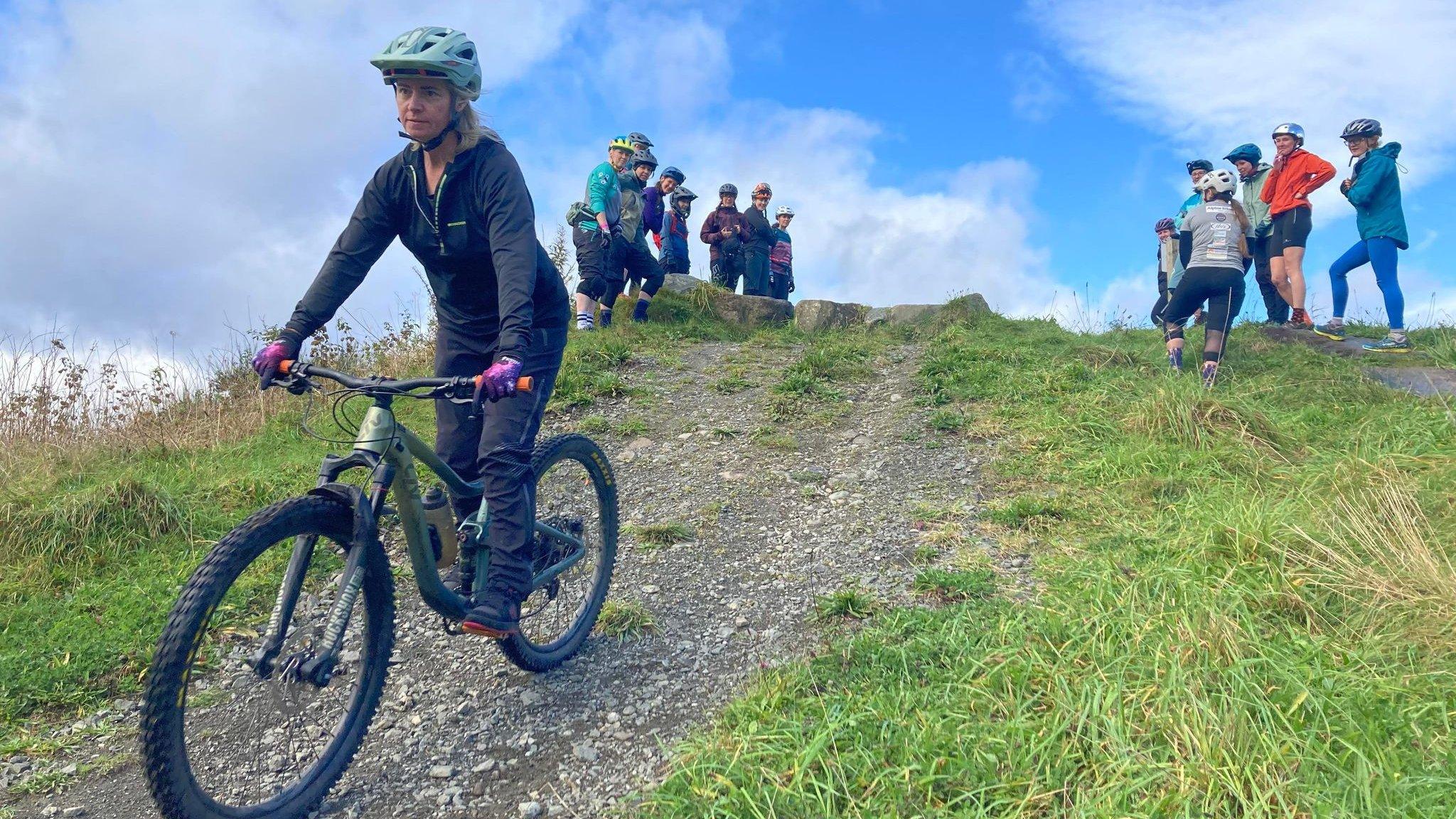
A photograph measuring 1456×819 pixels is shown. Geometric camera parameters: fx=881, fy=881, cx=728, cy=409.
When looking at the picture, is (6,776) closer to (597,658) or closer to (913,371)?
(597,658)

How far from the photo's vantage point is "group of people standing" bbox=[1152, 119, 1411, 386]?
27.6ft

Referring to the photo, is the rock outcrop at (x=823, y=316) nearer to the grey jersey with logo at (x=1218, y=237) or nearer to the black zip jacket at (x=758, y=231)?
the black zip jacket at (x=758, y=231)

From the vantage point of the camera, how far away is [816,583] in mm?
4844

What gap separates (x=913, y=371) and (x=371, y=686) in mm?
7670

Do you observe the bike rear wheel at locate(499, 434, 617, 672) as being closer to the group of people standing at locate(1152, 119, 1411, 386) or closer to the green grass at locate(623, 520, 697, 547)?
the green grass at locate(623, 520, 697, 547)

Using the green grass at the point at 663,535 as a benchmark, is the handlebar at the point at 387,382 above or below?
above

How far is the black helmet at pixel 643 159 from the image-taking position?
12648 mm

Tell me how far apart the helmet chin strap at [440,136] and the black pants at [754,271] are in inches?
458

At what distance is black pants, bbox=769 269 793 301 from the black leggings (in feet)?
28.1

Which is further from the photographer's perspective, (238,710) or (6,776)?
(6,776)

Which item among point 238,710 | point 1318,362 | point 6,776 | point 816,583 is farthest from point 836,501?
point 1318,362

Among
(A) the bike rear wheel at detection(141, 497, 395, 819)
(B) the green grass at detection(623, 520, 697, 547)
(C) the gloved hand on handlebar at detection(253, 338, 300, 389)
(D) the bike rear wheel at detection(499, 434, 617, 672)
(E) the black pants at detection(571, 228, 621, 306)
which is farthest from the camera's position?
(E) the black pants at detection(571, 228, 621, 306)

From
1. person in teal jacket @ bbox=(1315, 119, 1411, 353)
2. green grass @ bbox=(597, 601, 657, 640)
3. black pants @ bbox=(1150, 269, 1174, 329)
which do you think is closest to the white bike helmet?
person in teal jacket @ bbox=(1315, 119, 1411, 353)

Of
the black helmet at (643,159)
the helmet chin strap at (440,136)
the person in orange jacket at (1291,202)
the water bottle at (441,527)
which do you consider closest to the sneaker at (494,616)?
the water bottle at (441,527)
